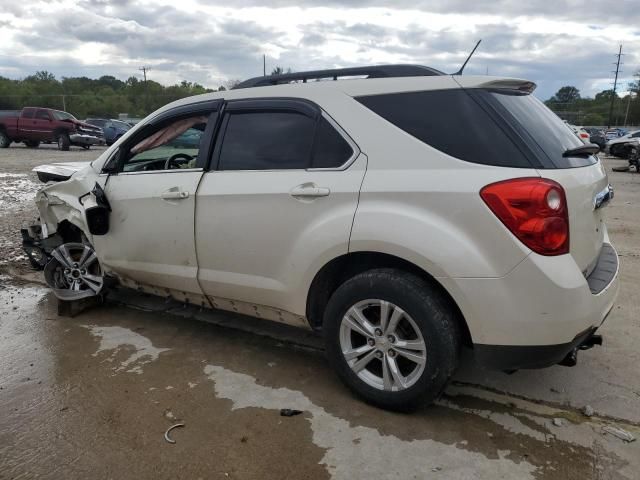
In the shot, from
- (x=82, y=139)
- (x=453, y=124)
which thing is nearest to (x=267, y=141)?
(x=453, y=124)

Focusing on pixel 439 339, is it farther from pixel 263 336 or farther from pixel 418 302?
pixel 263 336

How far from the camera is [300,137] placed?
316cm

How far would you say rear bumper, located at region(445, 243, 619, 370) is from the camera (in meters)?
2.43

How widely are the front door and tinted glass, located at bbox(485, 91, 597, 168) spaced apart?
75.8 inches

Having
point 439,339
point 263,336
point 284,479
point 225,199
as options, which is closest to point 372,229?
point 439,339

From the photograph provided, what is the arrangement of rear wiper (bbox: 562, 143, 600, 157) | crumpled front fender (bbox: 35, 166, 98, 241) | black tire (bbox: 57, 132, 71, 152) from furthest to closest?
black tire (bbox: 57, 132, 71, 152) → crumpled front fender (bbox: 35, 166, 98, 241) → rear wiper (bbox: 562, 143, 600, 157)

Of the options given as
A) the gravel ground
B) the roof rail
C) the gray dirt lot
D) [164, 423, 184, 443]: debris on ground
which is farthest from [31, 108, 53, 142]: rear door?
[164, 423, 184, 443]: debris on ground

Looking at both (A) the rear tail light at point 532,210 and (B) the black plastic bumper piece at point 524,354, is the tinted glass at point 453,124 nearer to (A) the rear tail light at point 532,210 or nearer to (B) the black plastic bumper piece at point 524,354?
(A) the rear tail light at point 532,210

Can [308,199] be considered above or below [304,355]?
above

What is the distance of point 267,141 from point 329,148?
0.49 meters

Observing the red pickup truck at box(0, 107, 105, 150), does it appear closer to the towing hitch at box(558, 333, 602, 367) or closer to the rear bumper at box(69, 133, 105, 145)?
the rear bumper at box(69, 133, 105, 145)

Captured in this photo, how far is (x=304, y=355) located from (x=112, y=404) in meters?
1.29

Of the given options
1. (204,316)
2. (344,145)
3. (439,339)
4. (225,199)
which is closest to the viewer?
(439,339)

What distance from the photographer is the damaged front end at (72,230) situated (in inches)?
163
